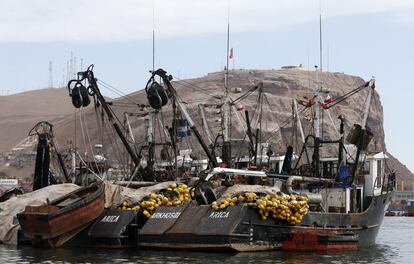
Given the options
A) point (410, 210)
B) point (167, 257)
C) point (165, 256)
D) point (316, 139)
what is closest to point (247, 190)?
point (165, 256)

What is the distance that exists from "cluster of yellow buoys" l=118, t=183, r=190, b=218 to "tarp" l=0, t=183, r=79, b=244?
459 centimetres

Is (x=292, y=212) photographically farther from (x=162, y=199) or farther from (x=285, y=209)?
(x=162, y=199)

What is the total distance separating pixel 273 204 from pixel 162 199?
17.0 feet

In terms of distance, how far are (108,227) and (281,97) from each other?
15212 centimetres

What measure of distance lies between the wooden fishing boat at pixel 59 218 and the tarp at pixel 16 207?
3.37m

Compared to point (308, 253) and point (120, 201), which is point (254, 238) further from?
point (120, 201)

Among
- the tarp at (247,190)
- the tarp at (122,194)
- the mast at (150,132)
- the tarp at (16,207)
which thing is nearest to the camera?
the tarp at (247,190)

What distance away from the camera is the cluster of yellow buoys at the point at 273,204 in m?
34.9

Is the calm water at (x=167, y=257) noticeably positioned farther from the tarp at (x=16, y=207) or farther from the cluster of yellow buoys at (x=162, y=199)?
the tarp at (x=16, y=207)

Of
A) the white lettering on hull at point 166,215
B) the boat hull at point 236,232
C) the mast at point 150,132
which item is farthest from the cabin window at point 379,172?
the mast at point 150,132

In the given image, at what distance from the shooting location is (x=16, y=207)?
4169 centimetres

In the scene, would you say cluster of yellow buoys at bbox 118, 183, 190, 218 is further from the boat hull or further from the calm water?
the calm water

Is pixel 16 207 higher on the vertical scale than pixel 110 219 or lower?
higher

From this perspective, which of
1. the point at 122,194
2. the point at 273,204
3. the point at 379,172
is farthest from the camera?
the point at 379,172
